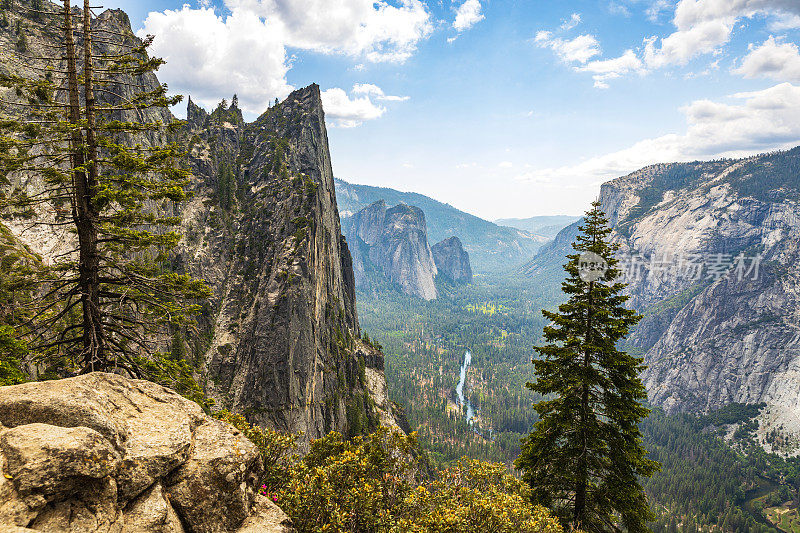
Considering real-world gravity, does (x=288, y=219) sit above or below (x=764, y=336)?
above

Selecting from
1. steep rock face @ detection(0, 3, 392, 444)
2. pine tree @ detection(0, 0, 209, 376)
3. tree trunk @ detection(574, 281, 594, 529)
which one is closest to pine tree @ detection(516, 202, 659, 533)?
tree trunk @ detection(574, 281, 594, 529)

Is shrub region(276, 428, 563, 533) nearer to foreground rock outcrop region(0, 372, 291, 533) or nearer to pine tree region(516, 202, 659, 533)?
foreground rock outcrop region(0, 372, 291, 533)

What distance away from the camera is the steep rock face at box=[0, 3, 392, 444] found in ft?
252

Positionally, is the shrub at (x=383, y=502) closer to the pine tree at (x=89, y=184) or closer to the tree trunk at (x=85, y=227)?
the pine tree at (x=89, y=184)

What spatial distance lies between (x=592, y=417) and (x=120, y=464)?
2184cm

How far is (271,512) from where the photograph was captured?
36.1 feet

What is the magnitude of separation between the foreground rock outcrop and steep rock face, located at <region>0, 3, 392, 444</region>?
209ft

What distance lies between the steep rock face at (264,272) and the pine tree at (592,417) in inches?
2569

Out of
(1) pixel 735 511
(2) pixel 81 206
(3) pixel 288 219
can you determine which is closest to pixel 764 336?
(1) pixel 735 511

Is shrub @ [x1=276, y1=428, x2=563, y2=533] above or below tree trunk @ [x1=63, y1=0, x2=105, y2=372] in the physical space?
below

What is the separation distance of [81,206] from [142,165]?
2.90 meters

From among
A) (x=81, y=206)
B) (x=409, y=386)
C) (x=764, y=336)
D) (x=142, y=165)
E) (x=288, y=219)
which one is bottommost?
(x=409, y=386)

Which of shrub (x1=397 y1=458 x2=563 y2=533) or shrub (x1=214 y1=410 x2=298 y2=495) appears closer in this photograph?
shrub (x1=397 y1=458 x2=563 y2=533)

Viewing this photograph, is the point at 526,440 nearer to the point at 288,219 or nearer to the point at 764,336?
the point at 288,219
